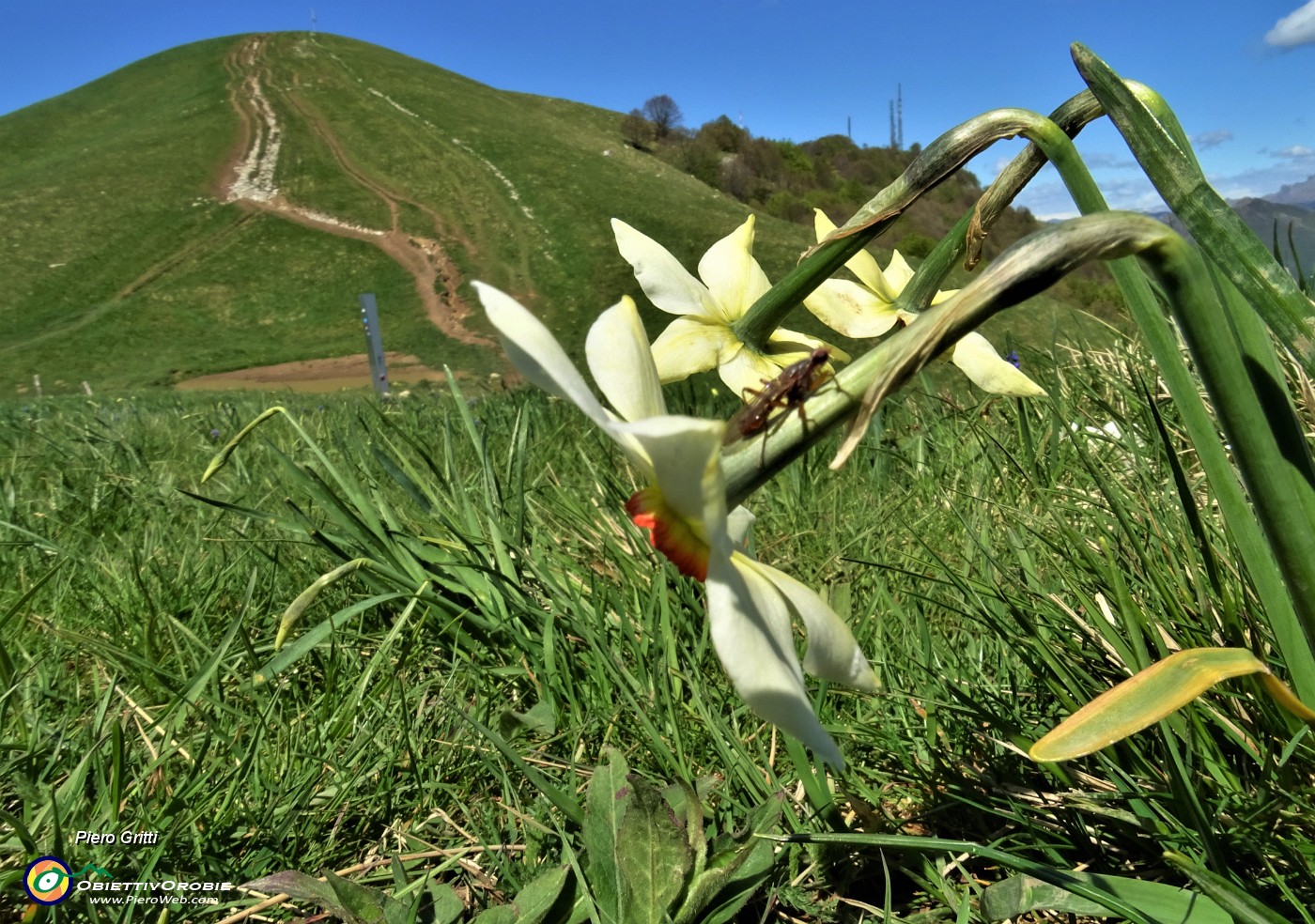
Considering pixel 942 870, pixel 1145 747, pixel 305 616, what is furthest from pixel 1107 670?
pixel 305 616

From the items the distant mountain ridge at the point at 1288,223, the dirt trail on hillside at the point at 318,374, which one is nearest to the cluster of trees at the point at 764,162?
the dirt trail on hillside at the point at 318,374

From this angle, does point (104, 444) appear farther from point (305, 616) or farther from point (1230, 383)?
point (1230, 383)

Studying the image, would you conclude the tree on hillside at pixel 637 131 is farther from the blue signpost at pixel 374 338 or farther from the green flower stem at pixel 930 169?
the green flower stem at pixel 930 169

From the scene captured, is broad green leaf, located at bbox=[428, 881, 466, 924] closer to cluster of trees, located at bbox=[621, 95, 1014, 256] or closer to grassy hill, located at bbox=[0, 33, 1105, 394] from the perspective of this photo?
grassy hill, located at bbox=[0, 33, 1105, 394]

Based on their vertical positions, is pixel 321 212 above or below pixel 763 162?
below

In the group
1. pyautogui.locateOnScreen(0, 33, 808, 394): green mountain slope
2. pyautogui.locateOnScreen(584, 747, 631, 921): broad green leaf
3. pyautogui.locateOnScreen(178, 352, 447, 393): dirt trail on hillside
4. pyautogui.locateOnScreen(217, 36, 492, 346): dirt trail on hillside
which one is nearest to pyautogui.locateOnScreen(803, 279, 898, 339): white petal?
pyautogui.locateOnScreen(584, 747, 631, 921): broad green leaf

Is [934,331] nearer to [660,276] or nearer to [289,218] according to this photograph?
[660,276]

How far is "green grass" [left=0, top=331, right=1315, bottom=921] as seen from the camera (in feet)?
2.81

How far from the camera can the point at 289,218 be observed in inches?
1123

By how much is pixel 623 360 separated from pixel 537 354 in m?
0.07

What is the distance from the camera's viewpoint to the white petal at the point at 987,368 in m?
0.55

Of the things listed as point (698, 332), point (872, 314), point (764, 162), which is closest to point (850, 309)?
point (872, 314)

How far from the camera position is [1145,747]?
0.86m

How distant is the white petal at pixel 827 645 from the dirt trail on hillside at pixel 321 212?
24.6 m
